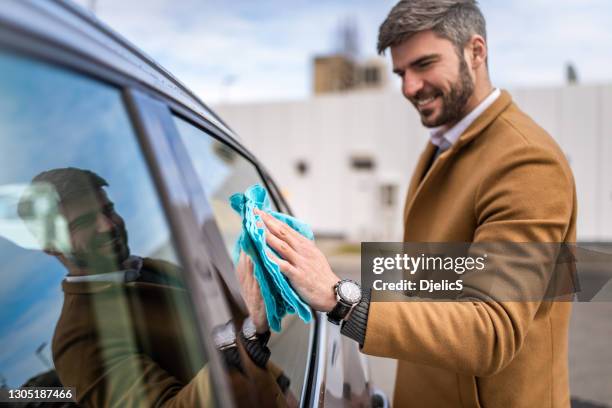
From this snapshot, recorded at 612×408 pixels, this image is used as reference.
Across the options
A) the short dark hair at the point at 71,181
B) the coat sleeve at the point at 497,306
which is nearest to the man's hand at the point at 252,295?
the coat sleeve at the point at 497,306

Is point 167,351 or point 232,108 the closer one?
point 167,351

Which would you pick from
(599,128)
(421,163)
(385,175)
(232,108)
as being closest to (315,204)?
(385,175)

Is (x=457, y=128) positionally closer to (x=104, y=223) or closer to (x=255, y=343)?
(x=255, y=343)

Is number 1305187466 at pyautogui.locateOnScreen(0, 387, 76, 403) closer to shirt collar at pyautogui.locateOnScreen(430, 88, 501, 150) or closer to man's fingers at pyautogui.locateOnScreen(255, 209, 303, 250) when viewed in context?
man's fingers at pyautogui.locateOnScreen(255, 209, 303, 250)

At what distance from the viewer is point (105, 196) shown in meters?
1.21

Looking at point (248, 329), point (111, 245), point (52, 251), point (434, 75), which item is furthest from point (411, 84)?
point (52, 251)

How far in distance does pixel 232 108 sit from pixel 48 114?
61.9ft

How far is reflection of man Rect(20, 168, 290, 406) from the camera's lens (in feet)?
3.70

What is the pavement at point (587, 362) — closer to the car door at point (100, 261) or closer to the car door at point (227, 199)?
the car door at point (227, 199)

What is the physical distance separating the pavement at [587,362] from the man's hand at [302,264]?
27.6 inches

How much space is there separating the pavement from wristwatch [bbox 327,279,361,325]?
63 centimetres

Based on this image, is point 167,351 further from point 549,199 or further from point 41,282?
point 549,199

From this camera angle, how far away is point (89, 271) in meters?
1.19

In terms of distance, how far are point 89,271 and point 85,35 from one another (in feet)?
1.72
